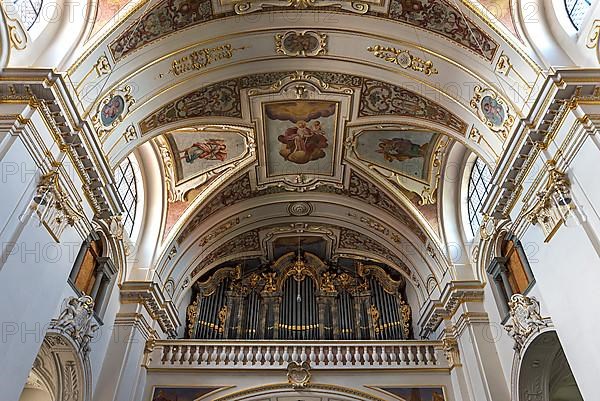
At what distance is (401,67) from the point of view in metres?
9.39

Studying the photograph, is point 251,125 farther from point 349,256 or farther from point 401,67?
point 349,256

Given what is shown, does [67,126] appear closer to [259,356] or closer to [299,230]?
[259,356]

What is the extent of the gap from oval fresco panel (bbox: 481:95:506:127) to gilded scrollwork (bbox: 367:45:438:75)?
3.88 ft

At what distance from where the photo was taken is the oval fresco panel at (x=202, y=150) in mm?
11828

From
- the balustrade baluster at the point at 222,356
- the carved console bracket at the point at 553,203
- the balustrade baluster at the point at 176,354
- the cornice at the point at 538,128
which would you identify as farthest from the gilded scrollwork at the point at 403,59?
the balustrade baluster at the point at 176,354

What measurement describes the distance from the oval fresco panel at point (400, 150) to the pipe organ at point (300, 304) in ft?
15.2

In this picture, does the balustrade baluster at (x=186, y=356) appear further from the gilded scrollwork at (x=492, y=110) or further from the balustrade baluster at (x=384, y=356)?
the gilded scrollwork at (x=492, y=110)

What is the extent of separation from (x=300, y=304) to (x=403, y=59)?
8447mm

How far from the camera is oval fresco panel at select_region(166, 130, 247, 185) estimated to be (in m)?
A: 11.8

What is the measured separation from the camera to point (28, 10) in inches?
279

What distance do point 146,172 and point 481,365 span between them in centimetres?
915

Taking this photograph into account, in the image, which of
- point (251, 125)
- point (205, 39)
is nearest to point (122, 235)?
point (251, 125)

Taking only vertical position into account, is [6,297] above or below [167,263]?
below

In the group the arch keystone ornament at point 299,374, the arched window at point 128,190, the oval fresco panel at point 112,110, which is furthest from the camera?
the arched window at point 128,190
